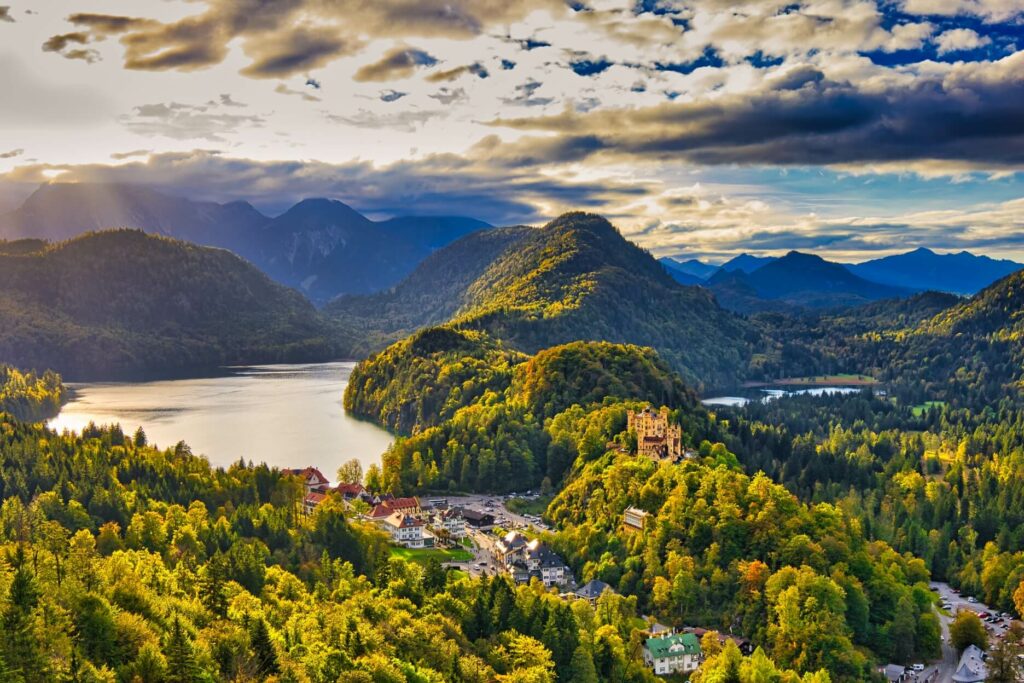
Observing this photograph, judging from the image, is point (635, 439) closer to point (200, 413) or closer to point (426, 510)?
point (426, 510)

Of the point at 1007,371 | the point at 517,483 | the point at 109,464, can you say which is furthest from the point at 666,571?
the point at 1007,371

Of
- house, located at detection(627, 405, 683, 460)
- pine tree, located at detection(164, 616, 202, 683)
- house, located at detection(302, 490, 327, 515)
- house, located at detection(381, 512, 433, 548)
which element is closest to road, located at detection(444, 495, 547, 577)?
house, located at detection(381, 512, 433, 548)

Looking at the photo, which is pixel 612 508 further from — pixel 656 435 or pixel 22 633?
pixel 22 633

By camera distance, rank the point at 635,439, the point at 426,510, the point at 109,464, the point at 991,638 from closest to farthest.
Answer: the point at 991,638 → the point at 109,464 → the point at 426,510 → the point at 635,439

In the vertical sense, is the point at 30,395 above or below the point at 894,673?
above

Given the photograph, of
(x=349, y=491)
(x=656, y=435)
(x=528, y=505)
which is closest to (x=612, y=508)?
(x=528, y=505)

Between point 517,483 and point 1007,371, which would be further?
point 1007,371
